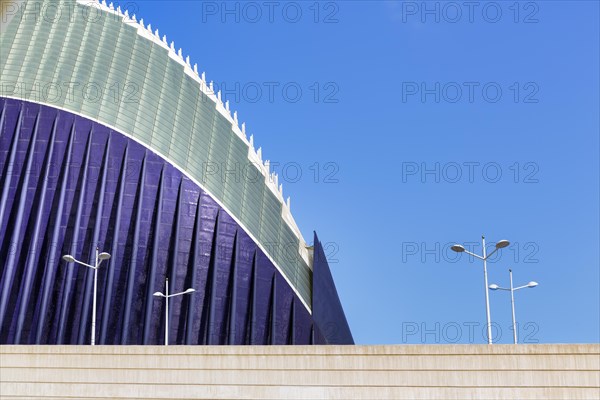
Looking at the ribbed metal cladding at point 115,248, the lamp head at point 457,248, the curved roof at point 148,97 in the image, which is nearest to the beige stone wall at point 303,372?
the lamp head at point 457,248

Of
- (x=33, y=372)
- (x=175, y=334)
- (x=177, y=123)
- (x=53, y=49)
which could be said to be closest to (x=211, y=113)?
(x=177, y=123)

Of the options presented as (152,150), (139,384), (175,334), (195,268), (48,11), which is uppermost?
(48,11)

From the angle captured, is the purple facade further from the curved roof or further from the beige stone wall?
the beige stone wall

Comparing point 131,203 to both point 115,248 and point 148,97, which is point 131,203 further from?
point 148,97

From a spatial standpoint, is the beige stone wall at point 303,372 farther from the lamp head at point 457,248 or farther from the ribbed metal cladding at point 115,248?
the ribbed metal cladding at point 115,248

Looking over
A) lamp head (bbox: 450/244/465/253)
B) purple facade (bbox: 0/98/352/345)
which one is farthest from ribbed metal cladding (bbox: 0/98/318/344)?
lamp head (bbox: 450/244/465/253)

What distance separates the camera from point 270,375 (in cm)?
2320

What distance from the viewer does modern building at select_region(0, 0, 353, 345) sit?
172ft

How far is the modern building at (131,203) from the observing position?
172 ft

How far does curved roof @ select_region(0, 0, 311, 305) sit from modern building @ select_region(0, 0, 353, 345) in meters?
0.10

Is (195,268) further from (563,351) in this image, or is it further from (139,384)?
(563,351)

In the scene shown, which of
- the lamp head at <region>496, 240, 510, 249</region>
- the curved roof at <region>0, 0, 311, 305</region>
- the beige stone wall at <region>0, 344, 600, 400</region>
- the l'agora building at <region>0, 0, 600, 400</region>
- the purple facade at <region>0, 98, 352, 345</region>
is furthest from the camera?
the curved roof at <region>0, 0, 311, 305</region>

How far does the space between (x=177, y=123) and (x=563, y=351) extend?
4219cm

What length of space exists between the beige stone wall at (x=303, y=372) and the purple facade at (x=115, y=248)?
27851 millimetres
